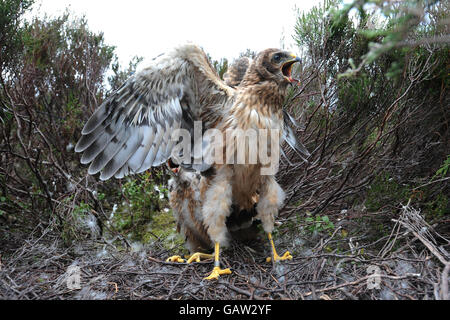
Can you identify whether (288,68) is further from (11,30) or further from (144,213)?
(11,30)

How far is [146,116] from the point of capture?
9.84ft

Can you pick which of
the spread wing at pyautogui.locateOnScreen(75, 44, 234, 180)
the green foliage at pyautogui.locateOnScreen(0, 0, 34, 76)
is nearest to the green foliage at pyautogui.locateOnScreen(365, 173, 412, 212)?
the spread wing at pyautogui.locateOnScreen(75, 44, 234, 180)

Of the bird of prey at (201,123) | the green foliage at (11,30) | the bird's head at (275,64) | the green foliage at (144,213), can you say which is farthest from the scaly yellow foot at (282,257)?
the green foliage at (11,30)

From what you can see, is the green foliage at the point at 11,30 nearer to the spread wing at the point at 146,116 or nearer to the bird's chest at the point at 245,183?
the spread wing at the point at 146,116

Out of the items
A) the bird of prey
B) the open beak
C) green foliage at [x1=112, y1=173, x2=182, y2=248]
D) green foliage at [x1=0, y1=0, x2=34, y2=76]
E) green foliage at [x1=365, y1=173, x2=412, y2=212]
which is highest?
green foliage at [x1=0, y1=0, x2=34, y2=76]

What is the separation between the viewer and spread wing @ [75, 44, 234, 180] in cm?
286

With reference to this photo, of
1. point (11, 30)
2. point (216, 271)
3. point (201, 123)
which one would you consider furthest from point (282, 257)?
point (11, 30)

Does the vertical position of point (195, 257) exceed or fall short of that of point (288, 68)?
it falls short

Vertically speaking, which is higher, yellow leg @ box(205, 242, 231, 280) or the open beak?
the open beak

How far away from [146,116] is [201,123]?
0.47m

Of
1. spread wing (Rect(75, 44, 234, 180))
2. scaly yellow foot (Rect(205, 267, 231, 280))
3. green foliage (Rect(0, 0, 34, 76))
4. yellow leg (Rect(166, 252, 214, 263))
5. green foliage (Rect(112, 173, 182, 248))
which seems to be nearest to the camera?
scaly yellow foot (Rect(205, 267, 231, 280))

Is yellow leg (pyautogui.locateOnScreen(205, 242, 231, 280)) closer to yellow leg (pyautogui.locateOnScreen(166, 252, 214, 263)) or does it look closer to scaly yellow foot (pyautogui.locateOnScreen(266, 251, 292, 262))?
yellow leg (pyautogui.locateOnScreen(166, 252, 214, 263))
